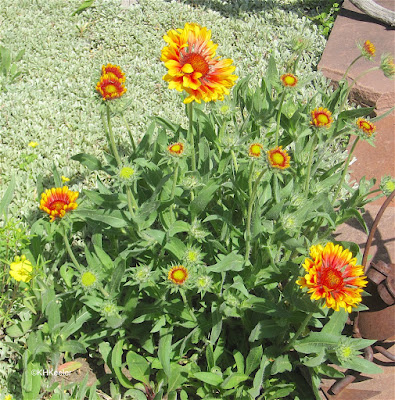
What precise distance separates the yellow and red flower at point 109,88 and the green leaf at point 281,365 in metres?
1.35

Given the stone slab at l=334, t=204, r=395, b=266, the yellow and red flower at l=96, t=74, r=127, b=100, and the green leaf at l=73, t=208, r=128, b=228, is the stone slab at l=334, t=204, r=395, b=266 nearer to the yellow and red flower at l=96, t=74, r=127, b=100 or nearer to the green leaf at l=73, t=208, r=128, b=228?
the green leaf at l=73, t=208, r=128, b=228

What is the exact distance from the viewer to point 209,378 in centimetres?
215

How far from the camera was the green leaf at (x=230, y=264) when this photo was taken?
2.09 m

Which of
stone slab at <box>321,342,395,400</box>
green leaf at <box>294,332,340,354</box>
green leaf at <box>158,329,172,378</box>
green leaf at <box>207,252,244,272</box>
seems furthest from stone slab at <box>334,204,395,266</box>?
green leaf at <box>158,329,172,378</box>

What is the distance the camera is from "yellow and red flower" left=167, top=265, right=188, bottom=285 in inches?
72.6

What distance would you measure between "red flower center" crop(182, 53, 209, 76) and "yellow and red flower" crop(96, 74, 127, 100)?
11.2 inches

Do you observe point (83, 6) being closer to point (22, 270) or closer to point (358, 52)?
point (358, 52)

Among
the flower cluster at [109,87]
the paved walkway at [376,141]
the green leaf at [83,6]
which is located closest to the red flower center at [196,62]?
the flower cluster at [109,87]

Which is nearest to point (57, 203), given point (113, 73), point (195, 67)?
point (113, 73)

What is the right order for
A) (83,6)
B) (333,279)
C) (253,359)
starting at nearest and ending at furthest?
(333,279)
(253,359)
(83,6)

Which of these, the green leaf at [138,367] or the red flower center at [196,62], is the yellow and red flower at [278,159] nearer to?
the red flower center at [196,62]

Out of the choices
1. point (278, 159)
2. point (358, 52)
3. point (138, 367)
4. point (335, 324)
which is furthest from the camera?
point (358, 52)

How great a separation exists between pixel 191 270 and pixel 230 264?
0.22m

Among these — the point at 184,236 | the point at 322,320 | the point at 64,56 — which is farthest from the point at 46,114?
the point at 322,320
